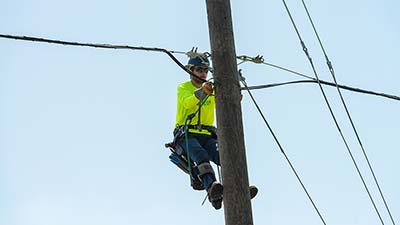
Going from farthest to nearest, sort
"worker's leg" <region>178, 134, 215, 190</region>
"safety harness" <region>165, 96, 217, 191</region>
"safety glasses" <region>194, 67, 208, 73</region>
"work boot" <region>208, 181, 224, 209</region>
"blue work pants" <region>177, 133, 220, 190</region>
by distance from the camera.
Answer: "safety glasses" <region>194, 67, 208, 73</region> → "safety harness" <region>165, 96, 217, 191</region> → "blue work pants" <region>177, 133, 220, 190</region> → "worker's leg" <region>178, 134, 215, 190</region> → "work boot" <region>208, 181, 224, 209</region>

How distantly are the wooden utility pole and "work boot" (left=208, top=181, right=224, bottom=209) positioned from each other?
0.29 meters

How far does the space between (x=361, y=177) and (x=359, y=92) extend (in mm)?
830

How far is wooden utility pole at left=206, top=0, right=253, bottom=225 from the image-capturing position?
18.7 feet

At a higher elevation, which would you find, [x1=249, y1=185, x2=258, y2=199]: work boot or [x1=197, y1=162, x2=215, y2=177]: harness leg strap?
[x1=197, y1=162, x2=215, y2=177]: harness leg strap

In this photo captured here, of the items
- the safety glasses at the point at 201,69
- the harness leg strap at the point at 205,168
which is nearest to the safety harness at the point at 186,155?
the harness leg strap at the point at 205,168

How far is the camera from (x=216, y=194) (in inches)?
241

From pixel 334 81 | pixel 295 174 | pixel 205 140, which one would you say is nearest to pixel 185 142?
pixel 205 140

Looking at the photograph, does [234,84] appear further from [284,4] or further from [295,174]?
[284,4]

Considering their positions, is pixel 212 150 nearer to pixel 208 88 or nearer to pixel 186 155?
pixel 186 155

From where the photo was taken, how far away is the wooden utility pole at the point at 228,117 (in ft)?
18.7

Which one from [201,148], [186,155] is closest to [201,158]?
[201,148]

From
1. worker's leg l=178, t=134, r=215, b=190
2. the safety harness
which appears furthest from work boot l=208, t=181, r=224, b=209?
the safety harness

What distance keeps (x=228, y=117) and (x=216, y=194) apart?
0.63 metres

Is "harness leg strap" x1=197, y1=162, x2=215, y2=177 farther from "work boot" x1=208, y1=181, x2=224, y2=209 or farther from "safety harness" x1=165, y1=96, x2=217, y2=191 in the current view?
→ "work boot" x1=208, y1=181, x2=224, y2=209
